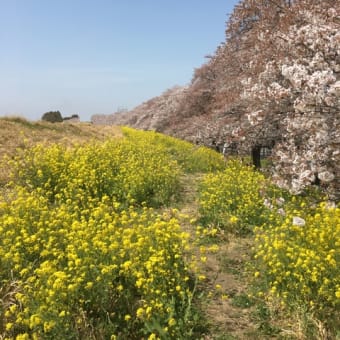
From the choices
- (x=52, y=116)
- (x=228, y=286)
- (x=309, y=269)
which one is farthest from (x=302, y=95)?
(x=52, y=116)

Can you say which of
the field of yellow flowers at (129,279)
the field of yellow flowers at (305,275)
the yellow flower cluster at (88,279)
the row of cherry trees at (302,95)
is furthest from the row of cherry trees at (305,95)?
the yellow flower cluster at (88,279)

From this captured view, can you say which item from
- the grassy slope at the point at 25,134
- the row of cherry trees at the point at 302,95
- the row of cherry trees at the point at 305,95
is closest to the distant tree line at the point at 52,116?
the grassy slope at the point at 25,134

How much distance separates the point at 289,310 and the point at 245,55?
1047cm

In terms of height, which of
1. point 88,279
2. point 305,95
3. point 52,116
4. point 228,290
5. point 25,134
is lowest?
point 228,290

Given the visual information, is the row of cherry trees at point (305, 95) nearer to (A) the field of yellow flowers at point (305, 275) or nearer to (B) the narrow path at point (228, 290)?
(A) the field of yellow flowers at point (305, 275)

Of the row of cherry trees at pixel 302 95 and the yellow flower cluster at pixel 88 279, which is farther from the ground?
the row of cherry trees at pixel 302 95

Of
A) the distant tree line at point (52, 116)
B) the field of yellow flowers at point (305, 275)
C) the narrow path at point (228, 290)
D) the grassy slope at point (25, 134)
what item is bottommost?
the narrow path at point (228, 290)

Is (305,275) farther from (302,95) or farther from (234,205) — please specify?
(234,205)

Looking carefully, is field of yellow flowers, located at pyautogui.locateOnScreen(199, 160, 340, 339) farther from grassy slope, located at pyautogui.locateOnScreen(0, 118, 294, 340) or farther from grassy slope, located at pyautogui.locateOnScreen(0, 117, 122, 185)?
grassy slope, located at pyautogui.locateOnScreen(0, 117, 122, 185)

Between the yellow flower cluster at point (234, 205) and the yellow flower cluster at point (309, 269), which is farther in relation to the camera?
the yellow flower cluster at point (234, 205)

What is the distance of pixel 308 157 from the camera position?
620 centimetres

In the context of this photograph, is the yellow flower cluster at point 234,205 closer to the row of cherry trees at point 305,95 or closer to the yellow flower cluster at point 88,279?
the row of cherry trees at point 305,95

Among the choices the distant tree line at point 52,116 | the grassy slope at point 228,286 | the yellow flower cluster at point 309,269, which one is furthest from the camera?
the distant tree line at point 52,116

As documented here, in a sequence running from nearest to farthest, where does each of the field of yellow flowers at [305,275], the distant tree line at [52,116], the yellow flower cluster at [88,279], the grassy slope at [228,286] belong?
1. the yellow flower cluster at [88,279]
2. the field of yellow flowers at [305,275]
3. the grassy slope at [228,286]
4. the distant tree line at [52,116]
